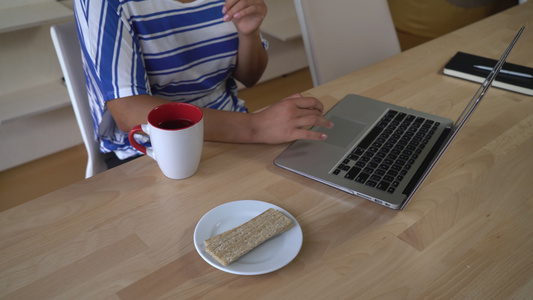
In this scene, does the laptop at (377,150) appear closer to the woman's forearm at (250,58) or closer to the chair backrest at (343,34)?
the woman's forearm at (250,58)

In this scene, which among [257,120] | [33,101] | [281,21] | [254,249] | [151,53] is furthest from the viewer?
[281,21]

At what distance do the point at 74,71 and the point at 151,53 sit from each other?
0.65 ft

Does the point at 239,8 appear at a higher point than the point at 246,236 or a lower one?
higher

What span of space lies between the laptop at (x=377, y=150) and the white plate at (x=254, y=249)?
0.14 metres

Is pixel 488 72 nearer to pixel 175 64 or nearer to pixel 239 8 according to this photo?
pixel 239 8

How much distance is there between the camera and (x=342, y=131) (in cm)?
96

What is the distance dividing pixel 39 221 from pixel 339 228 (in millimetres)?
474

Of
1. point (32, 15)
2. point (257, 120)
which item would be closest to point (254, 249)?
point (257, 120)

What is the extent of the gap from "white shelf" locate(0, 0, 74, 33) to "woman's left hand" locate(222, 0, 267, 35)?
3.67 feet

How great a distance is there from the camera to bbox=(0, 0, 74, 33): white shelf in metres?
1.83

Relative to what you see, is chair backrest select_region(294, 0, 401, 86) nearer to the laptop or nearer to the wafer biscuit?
the laptop

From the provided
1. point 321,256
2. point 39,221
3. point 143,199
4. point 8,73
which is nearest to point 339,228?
point 321,256

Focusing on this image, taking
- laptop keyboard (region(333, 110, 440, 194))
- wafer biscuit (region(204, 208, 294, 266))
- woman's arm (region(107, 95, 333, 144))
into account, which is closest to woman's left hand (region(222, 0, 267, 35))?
woman's arm (region(107, 95, 333, 144))

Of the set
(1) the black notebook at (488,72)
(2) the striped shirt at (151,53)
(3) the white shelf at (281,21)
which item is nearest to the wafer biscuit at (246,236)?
(2) the striped shirt at (151,53)
